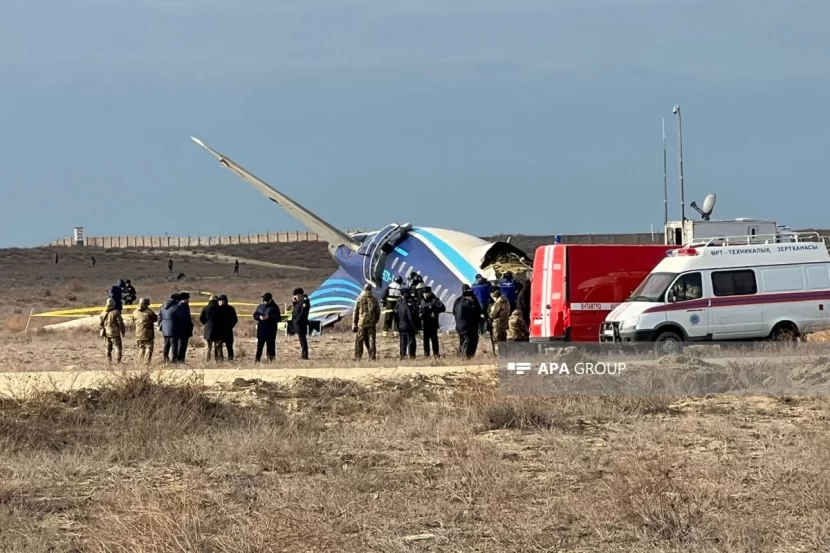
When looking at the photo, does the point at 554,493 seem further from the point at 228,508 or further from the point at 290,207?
the point at 290,207

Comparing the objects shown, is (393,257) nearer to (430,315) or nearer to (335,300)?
(335,300)

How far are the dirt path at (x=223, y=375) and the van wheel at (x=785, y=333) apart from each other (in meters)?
5.52

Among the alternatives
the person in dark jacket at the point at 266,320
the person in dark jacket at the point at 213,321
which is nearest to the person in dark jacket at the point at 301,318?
the person in dark jacket at the point at 266,320

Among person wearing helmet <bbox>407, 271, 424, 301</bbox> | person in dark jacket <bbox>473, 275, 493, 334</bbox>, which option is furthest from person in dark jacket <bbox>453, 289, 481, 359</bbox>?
person in dark jacket <bbox>473, 275, 493, 334</bbox>

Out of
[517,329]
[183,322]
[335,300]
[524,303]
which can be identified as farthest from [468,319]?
[335,300]

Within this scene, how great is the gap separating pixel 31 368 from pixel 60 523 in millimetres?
13745

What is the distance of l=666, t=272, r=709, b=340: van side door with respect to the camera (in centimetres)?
2139

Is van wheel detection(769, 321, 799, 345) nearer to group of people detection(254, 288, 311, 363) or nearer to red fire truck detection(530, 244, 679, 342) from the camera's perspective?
red fire truck detection(530, 244, 679, 342)

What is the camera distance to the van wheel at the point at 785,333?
21.7 metres

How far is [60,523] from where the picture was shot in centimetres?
998

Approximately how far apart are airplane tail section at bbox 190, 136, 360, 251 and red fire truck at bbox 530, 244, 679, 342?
13.5m

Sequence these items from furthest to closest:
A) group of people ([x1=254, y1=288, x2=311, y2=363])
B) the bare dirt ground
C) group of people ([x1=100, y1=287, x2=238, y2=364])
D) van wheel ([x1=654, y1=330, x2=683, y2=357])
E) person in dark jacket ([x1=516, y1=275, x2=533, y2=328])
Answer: the bare dirt ground → person in dark jacket ([x1=516, y1=275, x2=533, y2=328]) → group of people ([x1=254, y1=288, x2=311, y2=363]) → group of people ([x1=100, y1=287, x2=238, y2=364]) → van wheel ([x1=654, y1=330, x2=683, y2=357])

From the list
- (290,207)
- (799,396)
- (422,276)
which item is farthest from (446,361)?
(290,207)

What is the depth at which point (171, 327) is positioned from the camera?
73.4 ft
